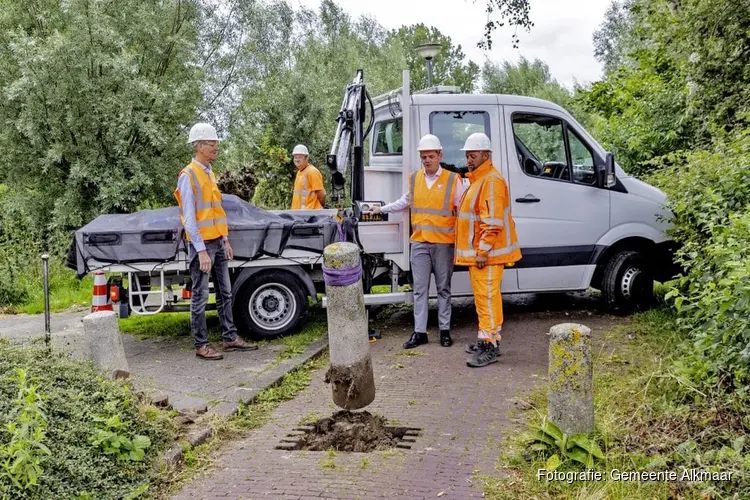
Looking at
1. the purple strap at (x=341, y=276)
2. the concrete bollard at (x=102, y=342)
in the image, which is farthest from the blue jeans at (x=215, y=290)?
the purple strap at (x=341, y=276)

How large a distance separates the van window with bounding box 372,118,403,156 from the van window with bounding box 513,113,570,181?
143 centimetres

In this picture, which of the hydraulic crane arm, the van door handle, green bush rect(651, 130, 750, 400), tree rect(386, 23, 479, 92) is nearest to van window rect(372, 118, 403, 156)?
the hydraulic crane arm

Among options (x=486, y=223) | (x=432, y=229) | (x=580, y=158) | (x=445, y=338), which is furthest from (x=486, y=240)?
(x=580, y=158)

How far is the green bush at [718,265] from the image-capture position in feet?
13.2

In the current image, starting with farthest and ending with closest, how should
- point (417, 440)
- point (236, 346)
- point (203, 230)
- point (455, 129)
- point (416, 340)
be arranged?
point (455, 129)
point (416, 340)
point (236, 346)
point (203, 230)
point (417, 440)

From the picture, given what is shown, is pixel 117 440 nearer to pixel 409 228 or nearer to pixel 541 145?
pixel 409 228

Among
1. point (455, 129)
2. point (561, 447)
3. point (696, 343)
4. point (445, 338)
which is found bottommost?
point (561, 447)

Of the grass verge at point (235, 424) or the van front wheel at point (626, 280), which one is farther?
the van front wheel at point (626, 280)

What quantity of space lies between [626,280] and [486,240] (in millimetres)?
2806

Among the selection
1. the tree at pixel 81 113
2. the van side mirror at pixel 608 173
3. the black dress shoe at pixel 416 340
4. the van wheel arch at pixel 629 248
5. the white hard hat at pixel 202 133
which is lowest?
the black dress shoe at pixel 416 340

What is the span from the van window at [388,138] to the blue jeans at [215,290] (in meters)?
2.69

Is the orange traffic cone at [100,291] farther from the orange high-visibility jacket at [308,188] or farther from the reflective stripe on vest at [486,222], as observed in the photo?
the orange high-visibility jacket at [308,188]

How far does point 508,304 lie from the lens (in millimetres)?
9719

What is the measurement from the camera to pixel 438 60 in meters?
51.2
